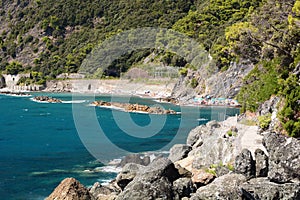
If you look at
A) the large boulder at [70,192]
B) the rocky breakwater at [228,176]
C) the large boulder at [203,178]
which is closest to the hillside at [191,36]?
the rocky breakwater at [228,176]

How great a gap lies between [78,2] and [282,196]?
158305 mm

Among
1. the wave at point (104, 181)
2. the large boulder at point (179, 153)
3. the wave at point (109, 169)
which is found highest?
the large boulder at point (179, 153)

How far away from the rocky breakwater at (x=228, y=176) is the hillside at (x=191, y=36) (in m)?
2.90

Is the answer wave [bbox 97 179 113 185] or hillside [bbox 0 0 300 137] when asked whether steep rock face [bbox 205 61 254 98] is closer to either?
hillside [bbox 0 0 300 137]

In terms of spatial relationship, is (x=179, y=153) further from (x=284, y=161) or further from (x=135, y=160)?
(x=284, y=161)

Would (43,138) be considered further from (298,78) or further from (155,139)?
(298,78)

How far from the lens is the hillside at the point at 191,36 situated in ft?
92.7

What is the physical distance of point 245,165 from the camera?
15961 millimetres

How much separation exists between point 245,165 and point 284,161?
1.44m

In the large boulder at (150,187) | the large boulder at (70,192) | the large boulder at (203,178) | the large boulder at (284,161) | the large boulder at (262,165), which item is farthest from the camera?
the large boulder at (203,178)

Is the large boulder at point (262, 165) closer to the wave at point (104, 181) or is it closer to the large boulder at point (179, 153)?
the large boulder at point (179, 153)

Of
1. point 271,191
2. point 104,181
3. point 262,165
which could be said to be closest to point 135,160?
point 104,181

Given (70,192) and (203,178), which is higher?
(70,192)

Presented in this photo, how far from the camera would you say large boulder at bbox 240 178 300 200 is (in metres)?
13.6
